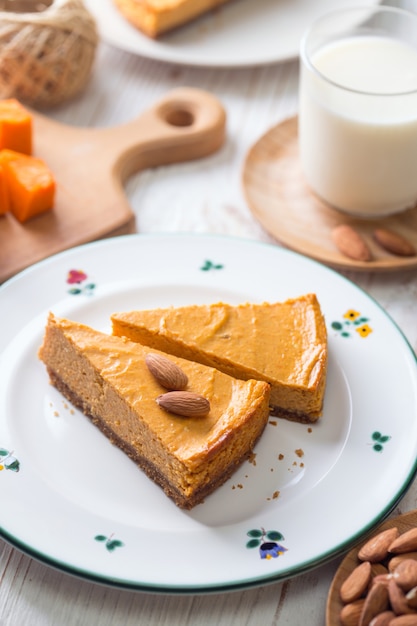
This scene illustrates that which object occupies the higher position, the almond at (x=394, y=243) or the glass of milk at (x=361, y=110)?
the glass of milk at (x=361, y=110)

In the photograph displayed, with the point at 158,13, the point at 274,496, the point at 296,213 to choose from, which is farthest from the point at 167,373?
the point at 158,13

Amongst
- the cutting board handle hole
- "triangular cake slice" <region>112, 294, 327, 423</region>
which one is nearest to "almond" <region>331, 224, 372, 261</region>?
"triangular cake slice" <region>112, 294, 327, 423</region>

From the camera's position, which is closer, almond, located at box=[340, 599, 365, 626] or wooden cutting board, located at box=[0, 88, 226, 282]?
almond, located at box=[340, 599, 365, 626]

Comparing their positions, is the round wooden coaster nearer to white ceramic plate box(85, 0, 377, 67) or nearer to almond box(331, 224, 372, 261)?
almond box(331, 224, 372, 261)

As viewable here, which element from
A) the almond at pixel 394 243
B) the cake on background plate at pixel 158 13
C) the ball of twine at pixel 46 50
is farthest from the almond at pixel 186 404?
the cake on background plate at pixel 158 13

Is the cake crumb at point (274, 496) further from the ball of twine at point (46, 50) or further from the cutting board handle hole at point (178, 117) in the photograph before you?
the ball of twine at point (46, 50)
